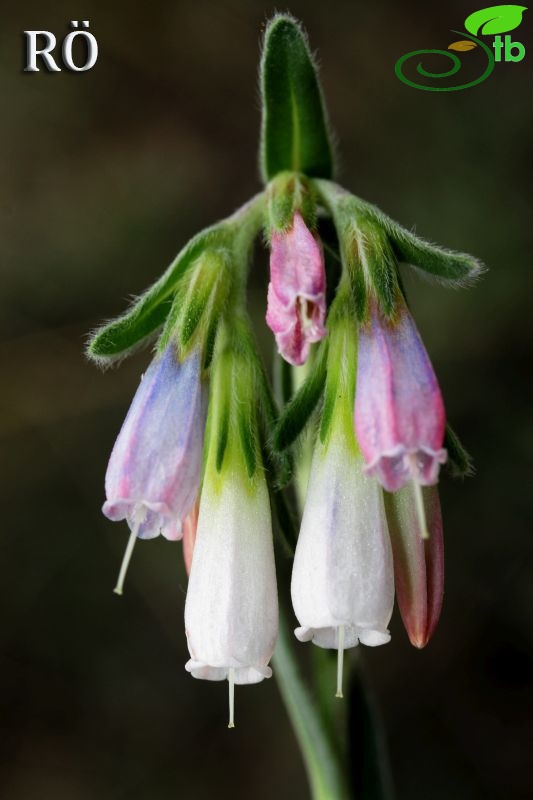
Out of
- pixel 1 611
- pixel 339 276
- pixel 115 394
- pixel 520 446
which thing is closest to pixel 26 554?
pixel 1 611

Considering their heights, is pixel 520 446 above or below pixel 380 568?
below

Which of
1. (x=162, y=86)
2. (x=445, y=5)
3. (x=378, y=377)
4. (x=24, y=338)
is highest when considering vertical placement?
(x=445, y=5)

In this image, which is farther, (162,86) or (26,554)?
(162,86)

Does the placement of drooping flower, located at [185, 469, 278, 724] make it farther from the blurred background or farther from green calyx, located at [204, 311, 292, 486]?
the blurred background

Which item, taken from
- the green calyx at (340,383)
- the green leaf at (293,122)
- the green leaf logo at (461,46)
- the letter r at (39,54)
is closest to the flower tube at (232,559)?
the green calyx at (340,383)

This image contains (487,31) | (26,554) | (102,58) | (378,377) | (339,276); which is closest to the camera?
(378,377)

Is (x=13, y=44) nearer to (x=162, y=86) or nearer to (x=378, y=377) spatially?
(x=162, y=86)

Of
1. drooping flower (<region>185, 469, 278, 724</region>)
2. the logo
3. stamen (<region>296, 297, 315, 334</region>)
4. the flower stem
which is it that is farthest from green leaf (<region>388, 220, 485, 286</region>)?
the logo

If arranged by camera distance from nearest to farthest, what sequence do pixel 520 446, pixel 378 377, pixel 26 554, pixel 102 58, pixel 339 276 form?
pixel 378 377 → pixel 339 276 → pixel 520 446 → pixel 26 554 → pixel 102 58
